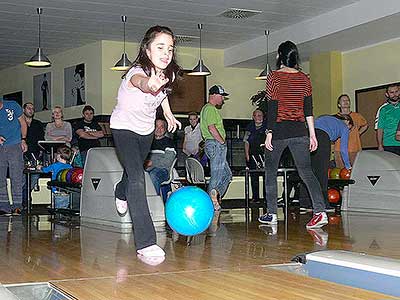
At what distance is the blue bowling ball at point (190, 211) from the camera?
369 cm

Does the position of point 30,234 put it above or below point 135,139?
below

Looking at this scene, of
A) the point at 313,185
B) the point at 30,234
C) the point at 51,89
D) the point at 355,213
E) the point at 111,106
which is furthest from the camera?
the point at 51,89

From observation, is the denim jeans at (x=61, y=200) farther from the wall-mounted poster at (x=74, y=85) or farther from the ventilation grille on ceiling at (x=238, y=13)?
the wall-mounted poster at (x=74, y=85)

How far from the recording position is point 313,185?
472 cm

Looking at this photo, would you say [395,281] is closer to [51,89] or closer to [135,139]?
[135,139]

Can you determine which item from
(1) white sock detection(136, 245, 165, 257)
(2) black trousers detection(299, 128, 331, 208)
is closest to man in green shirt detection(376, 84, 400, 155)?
(2) black trousers detection(299, 128, 331, 208)

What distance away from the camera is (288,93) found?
469 centimetres

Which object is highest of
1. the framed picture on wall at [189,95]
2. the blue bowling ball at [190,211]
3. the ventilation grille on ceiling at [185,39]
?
the ventilation grille on ceiling at [185,39]

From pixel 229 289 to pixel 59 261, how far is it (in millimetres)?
1242

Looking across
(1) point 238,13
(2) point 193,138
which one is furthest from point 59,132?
(1) point 238,13

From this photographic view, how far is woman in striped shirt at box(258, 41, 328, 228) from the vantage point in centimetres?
467

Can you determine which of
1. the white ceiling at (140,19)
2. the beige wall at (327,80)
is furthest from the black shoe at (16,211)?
the beige wall at (327,80)

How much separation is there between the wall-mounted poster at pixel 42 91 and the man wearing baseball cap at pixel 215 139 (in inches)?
236

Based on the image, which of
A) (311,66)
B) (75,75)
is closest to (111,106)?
(75,75)
